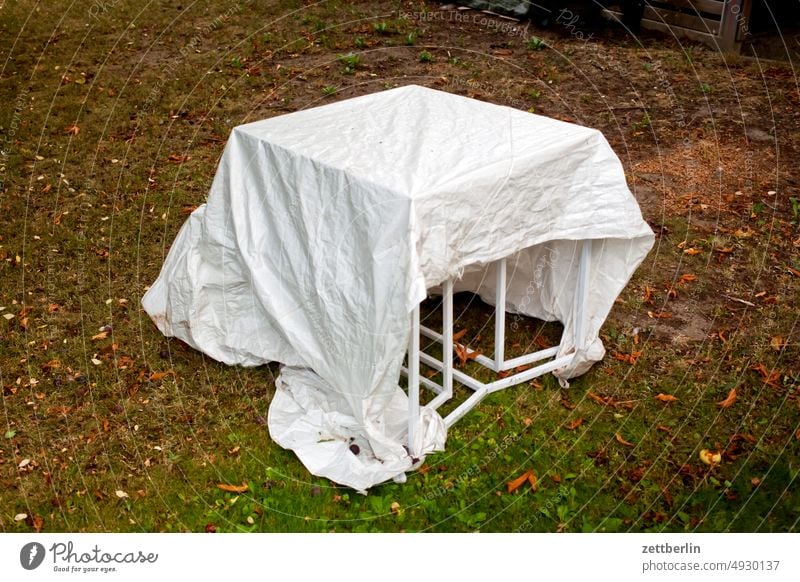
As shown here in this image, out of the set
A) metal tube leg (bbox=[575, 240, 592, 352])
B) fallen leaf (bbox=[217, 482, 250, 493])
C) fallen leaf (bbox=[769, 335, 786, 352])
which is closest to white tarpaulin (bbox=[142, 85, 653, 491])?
metal tube leg (bbox=[575, 240, 592, 352])

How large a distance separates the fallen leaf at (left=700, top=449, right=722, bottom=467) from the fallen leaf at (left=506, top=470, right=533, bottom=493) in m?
0.82

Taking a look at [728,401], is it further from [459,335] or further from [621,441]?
[459,335]

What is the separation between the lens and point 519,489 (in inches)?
151

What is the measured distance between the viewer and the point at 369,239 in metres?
3.56

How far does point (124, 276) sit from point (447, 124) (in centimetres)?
255

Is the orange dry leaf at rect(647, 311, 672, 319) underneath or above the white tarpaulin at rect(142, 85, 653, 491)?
underneath

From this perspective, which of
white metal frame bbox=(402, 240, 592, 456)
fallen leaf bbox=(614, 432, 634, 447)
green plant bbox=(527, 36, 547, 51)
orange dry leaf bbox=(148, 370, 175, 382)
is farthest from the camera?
green plant bbox=(527, 36, 547, 51)

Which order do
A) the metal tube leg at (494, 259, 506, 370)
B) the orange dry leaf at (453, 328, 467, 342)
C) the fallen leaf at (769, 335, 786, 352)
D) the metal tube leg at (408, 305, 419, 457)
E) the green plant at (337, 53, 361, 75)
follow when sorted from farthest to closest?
the green plant at (337, 53, 361, 75) < the orange dry leaf at (453, 328, 467, 342) < the fallen leaf at (769, 335, 786, 352) < the metal tube leg at (494, 259, 506, 370) < the metal tube leg at (408, 305, 419, 457)

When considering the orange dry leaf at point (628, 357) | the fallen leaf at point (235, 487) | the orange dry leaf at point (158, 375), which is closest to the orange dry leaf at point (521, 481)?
the orange dry leaf at point (628, 357)

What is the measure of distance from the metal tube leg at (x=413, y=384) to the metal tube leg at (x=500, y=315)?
2.12 ft

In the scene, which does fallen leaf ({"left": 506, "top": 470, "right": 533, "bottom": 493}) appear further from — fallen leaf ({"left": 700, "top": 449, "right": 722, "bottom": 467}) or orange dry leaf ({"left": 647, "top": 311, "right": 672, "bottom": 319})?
orange dry leaf ({"left": 647, "top": 311, "right": 672, "bottom": 319})

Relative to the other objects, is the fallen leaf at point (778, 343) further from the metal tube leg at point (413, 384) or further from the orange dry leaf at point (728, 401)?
the metal tube leg at point (413, 384)

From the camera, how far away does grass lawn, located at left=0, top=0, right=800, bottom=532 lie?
3820 mm

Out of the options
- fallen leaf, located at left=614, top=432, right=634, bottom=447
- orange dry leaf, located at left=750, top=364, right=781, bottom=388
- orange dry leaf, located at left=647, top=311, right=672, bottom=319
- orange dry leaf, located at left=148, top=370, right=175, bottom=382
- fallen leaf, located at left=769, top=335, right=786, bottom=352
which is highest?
fallen leaf, located at left=769, top=335, right=786, bottom=352
